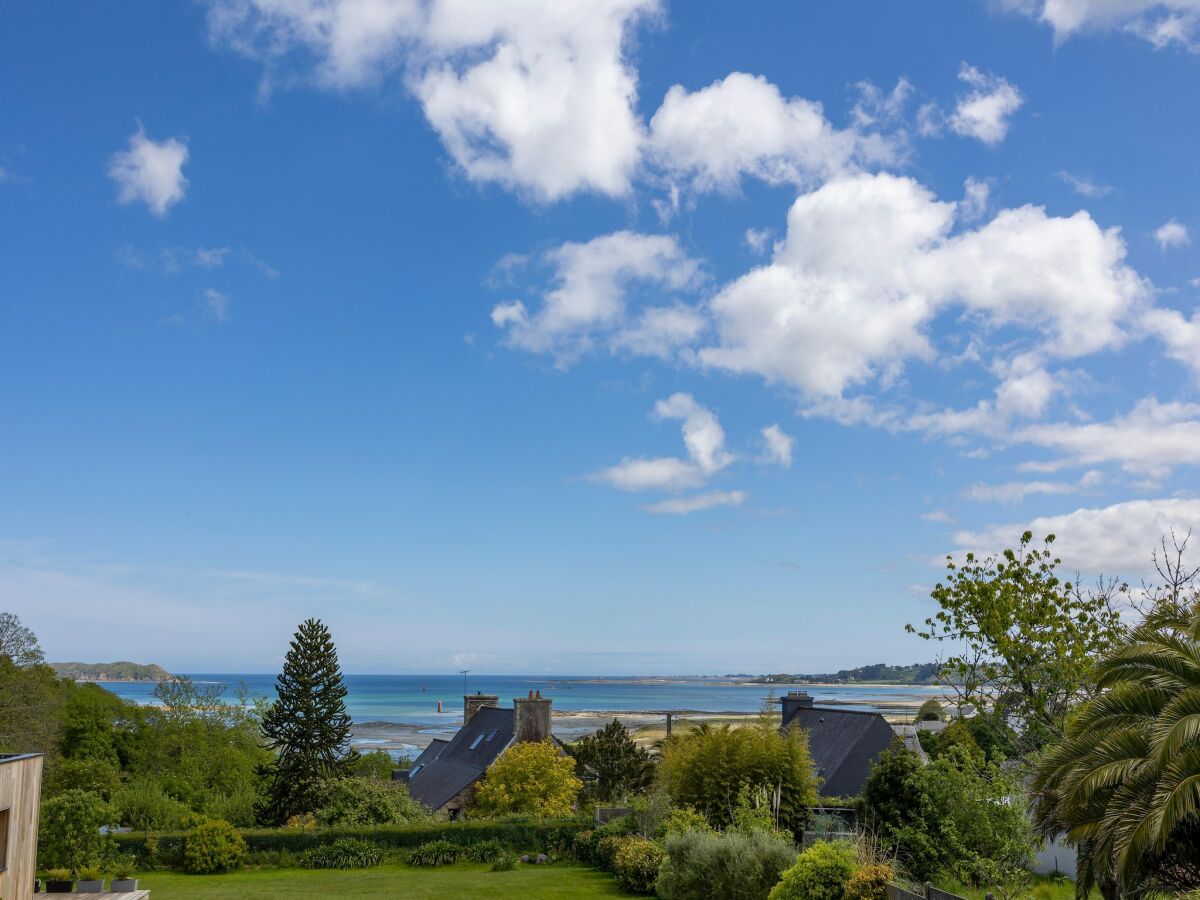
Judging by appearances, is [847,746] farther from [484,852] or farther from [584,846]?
[484,852]

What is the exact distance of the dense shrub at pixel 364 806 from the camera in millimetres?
31484

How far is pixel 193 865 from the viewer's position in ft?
89.8

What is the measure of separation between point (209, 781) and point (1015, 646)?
41.0 metres

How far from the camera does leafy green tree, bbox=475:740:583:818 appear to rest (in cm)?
3434

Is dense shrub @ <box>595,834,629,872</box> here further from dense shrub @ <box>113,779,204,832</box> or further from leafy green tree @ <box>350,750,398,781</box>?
leafy green tree @ <box>350,750,398,781</box>

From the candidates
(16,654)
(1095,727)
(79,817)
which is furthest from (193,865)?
(1095,727)

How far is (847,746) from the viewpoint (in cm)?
3444

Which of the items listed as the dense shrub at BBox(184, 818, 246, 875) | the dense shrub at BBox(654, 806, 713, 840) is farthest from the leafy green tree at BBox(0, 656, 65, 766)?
the dense shrub at BBox(654, 806, 713, 840)

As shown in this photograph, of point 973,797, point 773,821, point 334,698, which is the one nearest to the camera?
point 973,797

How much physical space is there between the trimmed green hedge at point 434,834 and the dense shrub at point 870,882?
58.2 feet

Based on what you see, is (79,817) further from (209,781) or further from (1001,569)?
(209,781)

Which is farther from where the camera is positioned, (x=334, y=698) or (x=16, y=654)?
(x=16, y=654)

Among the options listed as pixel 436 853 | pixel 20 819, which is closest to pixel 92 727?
pixel 436 853

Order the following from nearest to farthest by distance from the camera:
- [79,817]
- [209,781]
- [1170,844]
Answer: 1. [1170,844]
2. [79,817]
3. [209,781]
